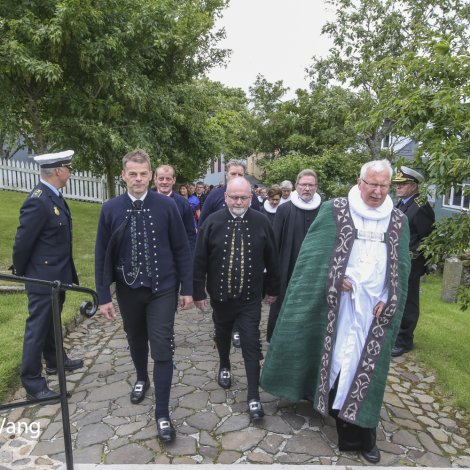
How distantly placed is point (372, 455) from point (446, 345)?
3.00 meters

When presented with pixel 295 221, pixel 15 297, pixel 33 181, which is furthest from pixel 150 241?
pixel 33 181

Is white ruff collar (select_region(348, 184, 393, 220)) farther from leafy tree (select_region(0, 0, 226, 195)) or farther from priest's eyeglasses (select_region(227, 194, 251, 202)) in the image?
leafy tree (select_region(0, 0, 226, 195))

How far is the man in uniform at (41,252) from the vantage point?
12.2ft

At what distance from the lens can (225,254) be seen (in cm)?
370

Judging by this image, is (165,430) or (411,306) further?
(411,306)

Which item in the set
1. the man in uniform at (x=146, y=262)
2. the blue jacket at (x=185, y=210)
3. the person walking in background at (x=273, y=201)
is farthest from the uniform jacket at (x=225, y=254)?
the person walking in background at (x=273, y=201)

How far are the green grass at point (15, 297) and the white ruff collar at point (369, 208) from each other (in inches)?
131

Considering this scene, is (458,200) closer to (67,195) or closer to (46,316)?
(67,195)

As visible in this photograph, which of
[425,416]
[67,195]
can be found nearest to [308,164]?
[67,195]

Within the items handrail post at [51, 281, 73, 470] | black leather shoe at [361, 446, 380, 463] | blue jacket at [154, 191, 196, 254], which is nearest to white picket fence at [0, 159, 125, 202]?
blue jacket at [154, 191, 196, 254]

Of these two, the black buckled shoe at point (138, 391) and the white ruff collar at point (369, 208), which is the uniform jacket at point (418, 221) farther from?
the black buckled shoe at point (138, 391)

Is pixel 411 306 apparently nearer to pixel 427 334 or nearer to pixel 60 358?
pixel 427 334

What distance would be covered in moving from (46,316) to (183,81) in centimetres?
920

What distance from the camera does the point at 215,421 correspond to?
3.60m
